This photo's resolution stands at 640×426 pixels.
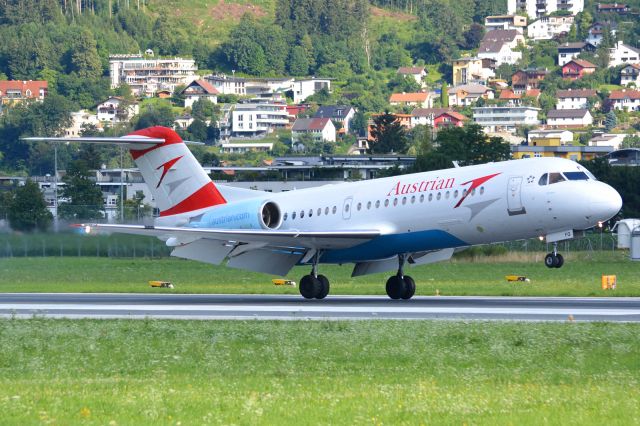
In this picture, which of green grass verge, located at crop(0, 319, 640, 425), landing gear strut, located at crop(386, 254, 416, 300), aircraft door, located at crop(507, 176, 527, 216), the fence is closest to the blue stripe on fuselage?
landing gear strut, located at crop(386, 254, 416, 300)

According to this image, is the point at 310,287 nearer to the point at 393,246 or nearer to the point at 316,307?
the point at 393,246

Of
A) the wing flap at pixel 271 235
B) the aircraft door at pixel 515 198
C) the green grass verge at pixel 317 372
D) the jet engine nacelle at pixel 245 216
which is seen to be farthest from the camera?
the jet engine nacelle at pixel 245 216

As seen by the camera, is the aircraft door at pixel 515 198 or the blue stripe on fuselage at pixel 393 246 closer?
the aircraft door at pixel 515 198

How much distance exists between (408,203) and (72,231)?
21.7 metres

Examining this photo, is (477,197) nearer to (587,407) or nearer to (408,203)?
(408,203)

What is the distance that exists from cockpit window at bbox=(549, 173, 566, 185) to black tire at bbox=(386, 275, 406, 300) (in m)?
5.83

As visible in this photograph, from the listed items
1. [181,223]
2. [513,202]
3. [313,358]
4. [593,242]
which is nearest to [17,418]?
[313,358]

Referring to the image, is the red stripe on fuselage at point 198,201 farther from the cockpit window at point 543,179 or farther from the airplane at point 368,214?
the cockpit window at point 543,179

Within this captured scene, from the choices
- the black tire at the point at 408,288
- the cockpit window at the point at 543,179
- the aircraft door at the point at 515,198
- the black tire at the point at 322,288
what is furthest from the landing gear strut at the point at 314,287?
the cockpit window at the point at 543,179

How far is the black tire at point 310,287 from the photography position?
4219cm

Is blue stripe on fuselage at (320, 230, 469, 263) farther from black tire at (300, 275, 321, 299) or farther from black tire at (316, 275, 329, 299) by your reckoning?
black tire at (300, 275, 321, 299)

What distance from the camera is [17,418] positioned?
1919 cm

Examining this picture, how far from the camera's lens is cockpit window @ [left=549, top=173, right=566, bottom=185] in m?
38.7

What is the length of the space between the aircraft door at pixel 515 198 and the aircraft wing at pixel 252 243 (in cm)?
433
